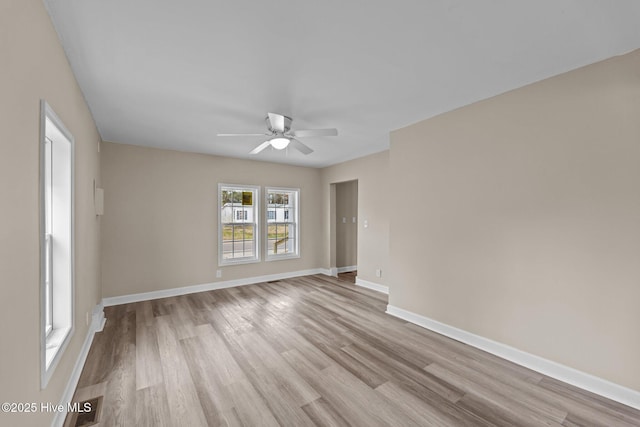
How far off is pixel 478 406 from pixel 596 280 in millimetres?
1380

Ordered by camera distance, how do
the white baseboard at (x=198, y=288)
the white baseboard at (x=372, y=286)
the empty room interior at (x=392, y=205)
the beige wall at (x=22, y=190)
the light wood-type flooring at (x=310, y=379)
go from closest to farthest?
the beige wall at (x=22, y=190)
the empty room interior at (x=392, y=205)
the light wood-type flooring at (x=310, y=379)
the white baseboard at (x=198, y=288)
the white baseboard at (x=372, y=286)

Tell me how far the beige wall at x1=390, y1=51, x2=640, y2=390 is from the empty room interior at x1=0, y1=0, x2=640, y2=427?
1 cm

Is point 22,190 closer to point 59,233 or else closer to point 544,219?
point 59,233

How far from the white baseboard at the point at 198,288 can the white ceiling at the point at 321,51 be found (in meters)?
2.85

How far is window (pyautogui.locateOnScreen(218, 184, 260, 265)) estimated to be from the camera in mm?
5223

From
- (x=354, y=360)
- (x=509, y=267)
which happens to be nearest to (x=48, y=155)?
(x=354, y=360)

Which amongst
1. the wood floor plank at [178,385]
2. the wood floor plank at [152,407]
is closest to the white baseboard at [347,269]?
the wood floor plank at [178,385]

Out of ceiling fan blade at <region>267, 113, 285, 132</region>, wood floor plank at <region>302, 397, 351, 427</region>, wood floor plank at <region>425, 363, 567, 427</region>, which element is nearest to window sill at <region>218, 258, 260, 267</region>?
ceiling fan blade at <region>267, 113, 285, 132</region>

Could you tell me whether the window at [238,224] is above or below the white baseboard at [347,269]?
above

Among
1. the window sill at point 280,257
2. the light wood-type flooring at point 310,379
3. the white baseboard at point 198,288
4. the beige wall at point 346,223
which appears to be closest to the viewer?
the light wood-type flooring at point 310,379

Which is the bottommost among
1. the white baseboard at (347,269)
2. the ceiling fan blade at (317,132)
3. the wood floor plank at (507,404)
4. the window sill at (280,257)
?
the white baseboard at (347,269)

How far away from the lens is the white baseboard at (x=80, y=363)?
1.76 metres

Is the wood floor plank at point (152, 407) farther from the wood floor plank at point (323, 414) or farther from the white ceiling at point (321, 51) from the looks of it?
the white ceiling at point (321, 51)

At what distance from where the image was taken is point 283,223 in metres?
6.04
